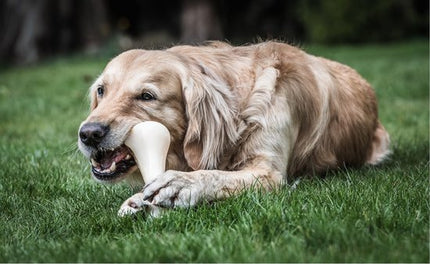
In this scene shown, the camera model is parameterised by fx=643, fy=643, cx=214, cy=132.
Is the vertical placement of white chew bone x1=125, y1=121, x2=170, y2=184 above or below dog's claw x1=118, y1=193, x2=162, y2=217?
above

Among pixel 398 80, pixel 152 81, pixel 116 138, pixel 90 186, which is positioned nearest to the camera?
pixel 116 138

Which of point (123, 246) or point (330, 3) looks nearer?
point (123, 246)

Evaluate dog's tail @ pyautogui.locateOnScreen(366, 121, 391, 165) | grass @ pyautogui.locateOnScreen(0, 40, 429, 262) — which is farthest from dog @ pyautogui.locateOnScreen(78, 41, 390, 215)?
dog's tail @ pyautogui.locateOnScreen(366, 121, 391, 165)

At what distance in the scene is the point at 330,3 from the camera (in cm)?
1786

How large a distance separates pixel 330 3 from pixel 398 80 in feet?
29.4

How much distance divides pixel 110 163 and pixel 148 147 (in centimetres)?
27

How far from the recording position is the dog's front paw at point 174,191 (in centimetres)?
323

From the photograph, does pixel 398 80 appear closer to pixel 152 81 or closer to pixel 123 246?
pixel 152 81

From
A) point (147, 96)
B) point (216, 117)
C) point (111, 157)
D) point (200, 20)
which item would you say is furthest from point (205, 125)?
point (200, 20)

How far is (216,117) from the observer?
12.1 feet

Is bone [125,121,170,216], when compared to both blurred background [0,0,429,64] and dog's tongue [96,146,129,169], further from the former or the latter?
blurred background [0,0,429,64]

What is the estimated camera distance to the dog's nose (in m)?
→ 3.38

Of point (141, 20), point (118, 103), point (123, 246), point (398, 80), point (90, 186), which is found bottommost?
point (141, 20)

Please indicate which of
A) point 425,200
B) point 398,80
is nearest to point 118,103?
point 425,200
